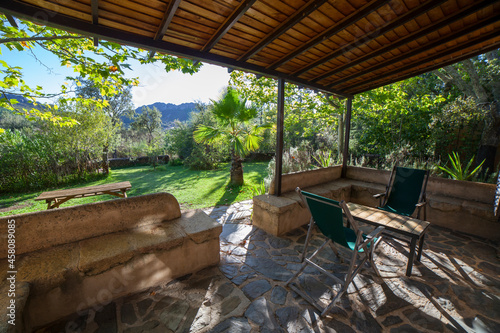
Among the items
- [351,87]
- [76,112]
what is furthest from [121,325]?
[76,112]

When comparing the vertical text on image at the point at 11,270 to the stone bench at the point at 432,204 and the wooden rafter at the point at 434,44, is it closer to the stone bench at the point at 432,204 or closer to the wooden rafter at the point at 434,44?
the stone bench at the point at 432,204

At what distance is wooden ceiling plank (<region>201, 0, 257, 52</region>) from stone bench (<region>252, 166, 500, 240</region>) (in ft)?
8.38

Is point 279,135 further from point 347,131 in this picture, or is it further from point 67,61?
point 67,61

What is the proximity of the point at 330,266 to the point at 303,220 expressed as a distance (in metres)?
1.25

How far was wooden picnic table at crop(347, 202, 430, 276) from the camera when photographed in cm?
225

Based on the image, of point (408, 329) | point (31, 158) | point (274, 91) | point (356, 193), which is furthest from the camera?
point (274, 91)

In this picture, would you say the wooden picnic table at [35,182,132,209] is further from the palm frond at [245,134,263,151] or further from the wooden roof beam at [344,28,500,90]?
the wooden roof beam at [344,28,500,90]

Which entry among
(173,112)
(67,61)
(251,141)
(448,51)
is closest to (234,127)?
(251,141)

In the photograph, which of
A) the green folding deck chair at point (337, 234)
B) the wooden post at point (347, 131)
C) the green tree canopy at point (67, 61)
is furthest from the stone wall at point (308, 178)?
the green tree canopy at point (67, 61)

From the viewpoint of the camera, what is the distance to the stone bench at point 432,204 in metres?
3.36

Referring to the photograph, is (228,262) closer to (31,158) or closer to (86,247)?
(86,247)

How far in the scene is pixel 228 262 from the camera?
272cm

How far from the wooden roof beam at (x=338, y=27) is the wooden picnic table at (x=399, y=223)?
2.33 m

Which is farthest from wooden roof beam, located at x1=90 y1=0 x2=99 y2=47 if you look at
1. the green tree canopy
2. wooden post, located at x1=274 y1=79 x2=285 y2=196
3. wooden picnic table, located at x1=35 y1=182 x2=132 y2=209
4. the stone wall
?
wooden picnic table, located at x1=35 y1=182 x2=132 y2=209
